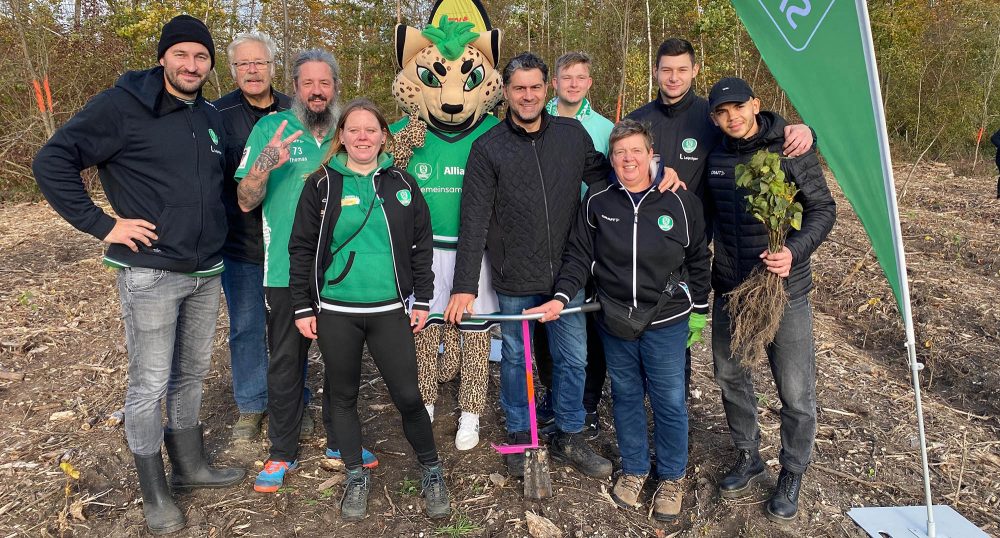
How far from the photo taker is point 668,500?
331 cm

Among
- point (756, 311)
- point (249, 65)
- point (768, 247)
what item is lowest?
point (756, 311)

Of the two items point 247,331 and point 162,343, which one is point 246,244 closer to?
point 247,331

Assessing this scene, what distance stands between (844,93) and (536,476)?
241cm

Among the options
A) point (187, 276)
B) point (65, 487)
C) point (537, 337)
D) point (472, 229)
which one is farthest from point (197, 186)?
point (537, 337)

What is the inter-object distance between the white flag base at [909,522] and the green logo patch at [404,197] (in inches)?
107

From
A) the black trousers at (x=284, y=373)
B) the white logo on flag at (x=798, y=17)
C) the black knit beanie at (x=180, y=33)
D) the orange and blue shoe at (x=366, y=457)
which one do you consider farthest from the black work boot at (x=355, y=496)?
the white logo on flag at (x=798, y=17)

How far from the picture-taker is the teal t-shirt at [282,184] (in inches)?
131

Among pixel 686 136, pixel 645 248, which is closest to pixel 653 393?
pixel 645 248

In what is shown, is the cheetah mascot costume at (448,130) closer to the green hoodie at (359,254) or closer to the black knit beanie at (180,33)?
the green hoodie at (359,254)

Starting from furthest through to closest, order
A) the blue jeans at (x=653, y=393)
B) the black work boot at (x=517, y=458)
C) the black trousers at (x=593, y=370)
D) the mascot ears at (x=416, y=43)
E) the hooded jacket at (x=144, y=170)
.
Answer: the black trousers at (x=593, y=370) < the mascot ears at (x=416, y=43) < the black work boot at (x=517, y=458) < the blue jeans at (x=653, y=393) < the hooded jacket at (x=144, y=170)

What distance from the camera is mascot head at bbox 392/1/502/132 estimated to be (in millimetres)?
3787

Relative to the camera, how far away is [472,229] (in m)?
3.47

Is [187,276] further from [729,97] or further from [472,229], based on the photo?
[729,97]

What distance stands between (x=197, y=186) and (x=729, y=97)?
2626mm
